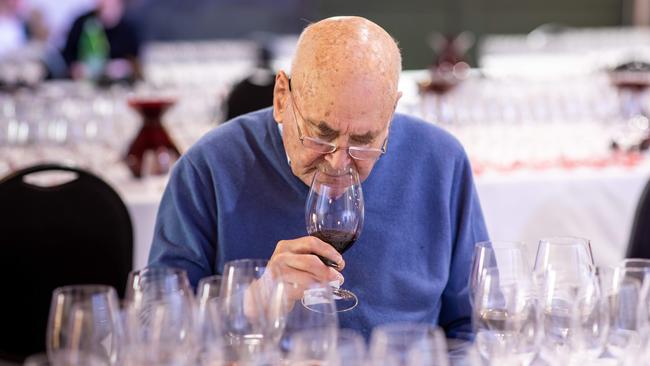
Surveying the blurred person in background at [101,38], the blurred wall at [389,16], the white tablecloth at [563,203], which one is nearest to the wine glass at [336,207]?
the white tablecloth at [563,203]

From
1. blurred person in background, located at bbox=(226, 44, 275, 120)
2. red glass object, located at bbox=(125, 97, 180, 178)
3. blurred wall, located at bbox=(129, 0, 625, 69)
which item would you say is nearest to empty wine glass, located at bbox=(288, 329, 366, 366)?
red glass object, located at bbox=(125, 97, 180, 178)

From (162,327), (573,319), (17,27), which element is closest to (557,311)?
(573,319)

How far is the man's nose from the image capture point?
2035mm

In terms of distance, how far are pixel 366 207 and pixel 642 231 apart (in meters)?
1.21

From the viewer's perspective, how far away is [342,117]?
2.00m

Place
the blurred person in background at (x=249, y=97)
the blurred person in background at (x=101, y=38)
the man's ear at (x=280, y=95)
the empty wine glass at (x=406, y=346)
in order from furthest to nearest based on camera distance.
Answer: the blurred person in background at (x=101, y=38) < the blurred person in background at (x=249, y=97) < the man's ear at (x=280, y=95) < the empty wine glass at (x=406, y=346)

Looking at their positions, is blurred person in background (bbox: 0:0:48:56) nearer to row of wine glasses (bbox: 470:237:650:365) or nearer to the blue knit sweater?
the blue knit sweater

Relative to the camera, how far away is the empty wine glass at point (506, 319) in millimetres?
1686

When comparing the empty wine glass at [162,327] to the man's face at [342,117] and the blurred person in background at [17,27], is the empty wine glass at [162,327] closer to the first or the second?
the man's face at [342,117]

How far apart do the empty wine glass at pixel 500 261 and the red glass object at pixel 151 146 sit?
232 cm

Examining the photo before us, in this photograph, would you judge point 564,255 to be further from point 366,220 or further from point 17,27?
point 17,27

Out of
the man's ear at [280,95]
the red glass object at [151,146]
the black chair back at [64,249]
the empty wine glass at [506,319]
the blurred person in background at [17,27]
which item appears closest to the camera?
the empty wine glass at [506,319]

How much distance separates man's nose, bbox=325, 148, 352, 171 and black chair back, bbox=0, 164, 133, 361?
2.97 feet

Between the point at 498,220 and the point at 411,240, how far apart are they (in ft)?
5.76
